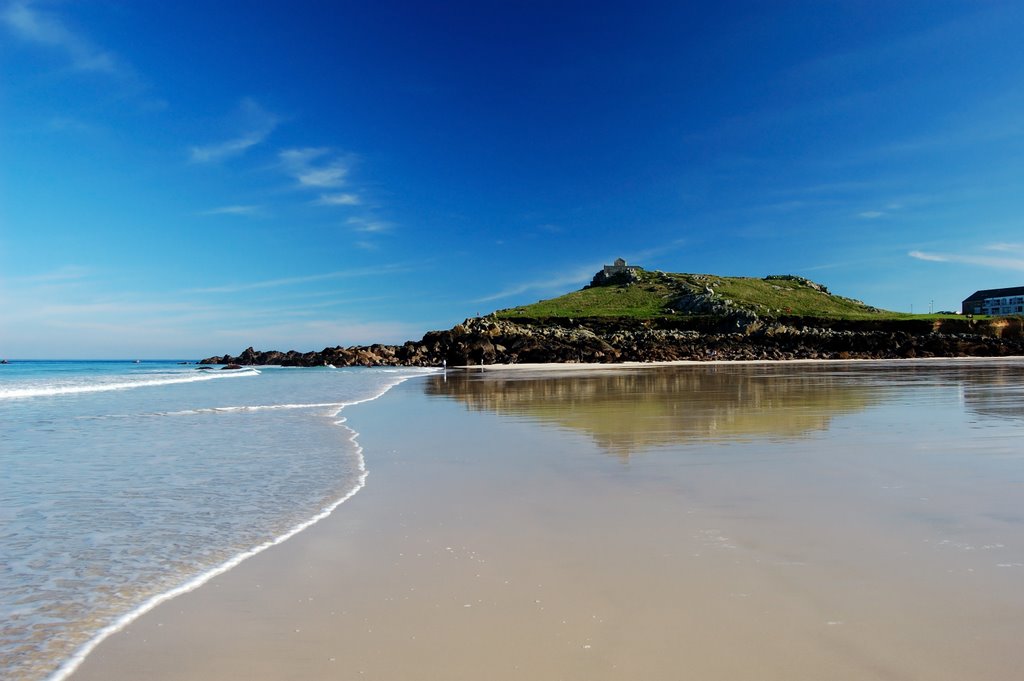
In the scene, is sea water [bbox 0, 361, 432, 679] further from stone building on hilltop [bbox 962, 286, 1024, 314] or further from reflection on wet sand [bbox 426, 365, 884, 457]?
stone building on hilltop [bbox 962, 286, 1024, 314]

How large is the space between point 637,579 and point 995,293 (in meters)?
157

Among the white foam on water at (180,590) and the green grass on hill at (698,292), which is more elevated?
the green grass on hill at (698,292)

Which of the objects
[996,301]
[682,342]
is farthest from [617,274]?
[996,301]

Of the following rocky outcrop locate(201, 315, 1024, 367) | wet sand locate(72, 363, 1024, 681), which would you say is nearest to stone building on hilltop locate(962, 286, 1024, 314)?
rocky outcrop locate(201, 315, 1024, 367)

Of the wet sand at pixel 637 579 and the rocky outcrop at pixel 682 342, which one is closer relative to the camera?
the wet sand at pixel 637 579

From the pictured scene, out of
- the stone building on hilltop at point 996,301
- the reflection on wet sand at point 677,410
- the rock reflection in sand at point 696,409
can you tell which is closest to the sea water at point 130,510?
the reflection on wet sand at point 677,410

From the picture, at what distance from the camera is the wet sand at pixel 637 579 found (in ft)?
8.77

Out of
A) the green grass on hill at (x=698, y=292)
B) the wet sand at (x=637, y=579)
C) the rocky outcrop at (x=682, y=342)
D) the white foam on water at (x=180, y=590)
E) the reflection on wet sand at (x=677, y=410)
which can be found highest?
the green grass on hill at (x=698, y=292)

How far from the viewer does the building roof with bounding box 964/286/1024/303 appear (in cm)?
11752

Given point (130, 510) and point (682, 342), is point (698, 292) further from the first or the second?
point (130, 510)

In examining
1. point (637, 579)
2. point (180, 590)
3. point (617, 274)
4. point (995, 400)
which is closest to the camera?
point (637, 579)

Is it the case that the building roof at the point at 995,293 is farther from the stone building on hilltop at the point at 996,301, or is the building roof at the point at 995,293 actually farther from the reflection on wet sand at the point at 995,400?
the reflection on wet sand at the point at 995,400

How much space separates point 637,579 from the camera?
3551 mm

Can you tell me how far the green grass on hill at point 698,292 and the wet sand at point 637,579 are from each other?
244 ft
